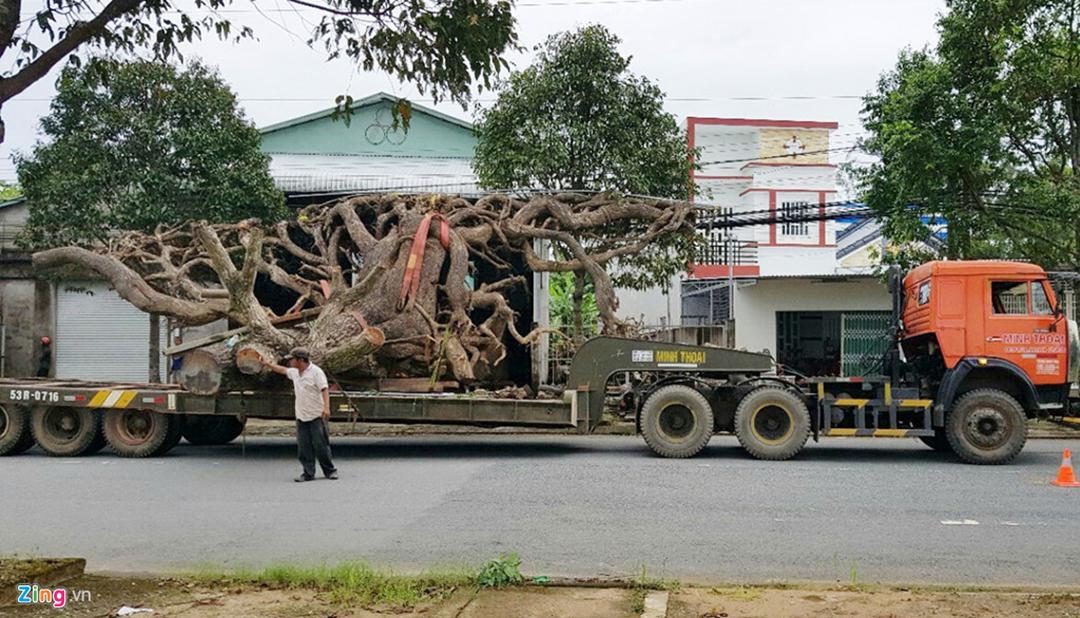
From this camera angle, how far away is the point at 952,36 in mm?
15461

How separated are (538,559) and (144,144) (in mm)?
13602

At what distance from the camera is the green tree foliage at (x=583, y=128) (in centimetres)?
1591

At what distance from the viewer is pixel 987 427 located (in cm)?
1231

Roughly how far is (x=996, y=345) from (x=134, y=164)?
14.7 meters

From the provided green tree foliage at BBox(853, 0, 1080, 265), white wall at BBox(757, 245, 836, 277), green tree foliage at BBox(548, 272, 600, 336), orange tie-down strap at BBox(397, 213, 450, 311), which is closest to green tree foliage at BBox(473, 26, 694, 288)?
orange tie-down strap at BBox(397, 213, 450, 311)

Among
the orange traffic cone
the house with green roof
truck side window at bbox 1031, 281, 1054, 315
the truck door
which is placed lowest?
the orange traffic cone

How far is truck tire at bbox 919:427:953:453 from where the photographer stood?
13047mm

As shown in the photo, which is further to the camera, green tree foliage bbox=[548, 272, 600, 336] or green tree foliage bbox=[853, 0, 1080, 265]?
green tree foliage bbox=[548, 272, 600, 336]

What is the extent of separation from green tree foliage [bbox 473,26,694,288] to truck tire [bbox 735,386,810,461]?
443 centimetres

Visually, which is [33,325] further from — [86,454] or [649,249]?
[649,249]

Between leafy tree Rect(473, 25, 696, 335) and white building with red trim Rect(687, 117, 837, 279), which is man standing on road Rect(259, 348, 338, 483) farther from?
white building with red trim Rect(687, 117, 837, 279)

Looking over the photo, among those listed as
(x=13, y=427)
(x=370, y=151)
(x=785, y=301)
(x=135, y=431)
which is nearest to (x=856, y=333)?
(x=785, y=301)

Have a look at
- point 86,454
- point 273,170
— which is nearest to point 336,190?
point 273,170

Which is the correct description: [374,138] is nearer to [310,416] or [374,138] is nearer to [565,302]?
[565,302]
